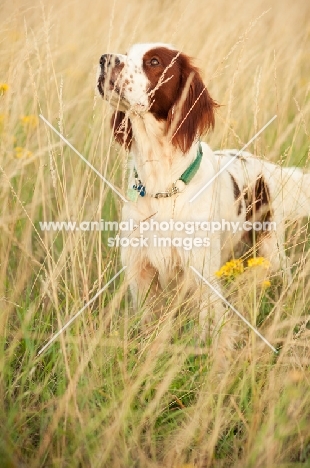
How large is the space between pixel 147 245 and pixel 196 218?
0.27 meters

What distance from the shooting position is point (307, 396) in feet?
6.85

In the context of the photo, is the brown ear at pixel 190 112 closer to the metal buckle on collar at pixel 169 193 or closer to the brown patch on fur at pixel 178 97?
the brown patch on fur at pixel 178 97

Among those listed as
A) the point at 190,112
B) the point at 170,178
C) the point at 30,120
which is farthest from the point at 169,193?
the point at 30,120

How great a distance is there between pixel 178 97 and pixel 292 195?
801 millimetres

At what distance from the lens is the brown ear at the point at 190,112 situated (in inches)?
119

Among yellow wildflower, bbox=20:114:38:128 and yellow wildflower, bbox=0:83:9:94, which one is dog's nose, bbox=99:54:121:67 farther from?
yellow wildflower, bbox=20:114:38:128

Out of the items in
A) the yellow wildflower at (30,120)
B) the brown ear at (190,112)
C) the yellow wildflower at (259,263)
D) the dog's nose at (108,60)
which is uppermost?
the dog's nose at (108,60)

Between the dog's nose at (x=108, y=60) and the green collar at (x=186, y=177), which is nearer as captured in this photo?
the dog's nose at (x=108, y=60)

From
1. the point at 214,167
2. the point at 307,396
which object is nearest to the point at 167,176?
the point at 214,167

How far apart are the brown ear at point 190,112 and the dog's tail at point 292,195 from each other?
435 mm

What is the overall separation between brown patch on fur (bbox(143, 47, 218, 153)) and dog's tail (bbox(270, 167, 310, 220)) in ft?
1.49

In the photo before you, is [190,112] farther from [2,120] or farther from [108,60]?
[2,120]

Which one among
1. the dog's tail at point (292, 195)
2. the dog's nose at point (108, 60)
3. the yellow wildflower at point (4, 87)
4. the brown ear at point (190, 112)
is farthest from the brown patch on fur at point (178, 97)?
the yellow wildflower at point (4, 87)

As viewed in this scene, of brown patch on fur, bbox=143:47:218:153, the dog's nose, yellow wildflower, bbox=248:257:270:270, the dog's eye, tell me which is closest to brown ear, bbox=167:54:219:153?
brown patch on fur, bbox=143:47:218:153
